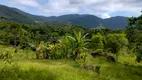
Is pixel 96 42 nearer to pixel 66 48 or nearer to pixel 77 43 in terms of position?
pixel 66 48

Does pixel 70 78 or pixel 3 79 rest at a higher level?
pixel 3 79

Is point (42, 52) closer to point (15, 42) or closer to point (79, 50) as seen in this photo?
point (79, 50)

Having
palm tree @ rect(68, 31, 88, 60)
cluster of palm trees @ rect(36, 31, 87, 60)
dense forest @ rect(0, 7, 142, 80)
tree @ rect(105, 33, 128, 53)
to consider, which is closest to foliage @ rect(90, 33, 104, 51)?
dense forest @ rect(0, 7, 142, 80)

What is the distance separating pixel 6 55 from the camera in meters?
11.1

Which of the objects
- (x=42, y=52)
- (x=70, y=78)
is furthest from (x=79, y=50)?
(x=70, y=78)

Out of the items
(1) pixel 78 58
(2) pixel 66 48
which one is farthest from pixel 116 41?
(2) pixel 66 48

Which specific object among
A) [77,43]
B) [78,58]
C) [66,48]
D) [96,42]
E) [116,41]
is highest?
[77,43]

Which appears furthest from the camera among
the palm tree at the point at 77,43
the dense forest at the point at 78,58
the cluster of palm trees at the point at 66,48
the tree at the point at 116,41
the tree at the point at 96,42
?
the tree at the point at 96,42

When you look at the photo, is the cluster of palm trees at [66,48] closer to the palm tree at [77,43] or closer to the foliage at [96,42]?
the palm tree at [77,43]

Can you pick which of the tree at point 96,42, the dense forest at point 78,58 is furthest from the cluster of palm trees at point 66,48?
the tree at point 96,42

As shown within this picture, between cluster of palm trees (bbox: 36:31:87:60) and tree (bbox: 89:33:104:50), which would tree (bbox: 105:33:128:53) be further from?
cluster of palm trees (bbox: 36:31:87:60)

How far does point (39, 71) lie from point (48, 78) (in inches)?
44.1

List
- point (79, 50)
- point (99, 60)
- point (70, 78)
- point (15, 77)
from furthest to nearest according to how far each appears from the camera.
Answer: point (99, 60)
point (79, 50)
point (70, 78)
point (15, 77)

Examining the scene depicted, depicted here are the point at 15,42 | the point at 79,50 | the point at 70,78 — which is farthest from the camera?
the point at 15,42
